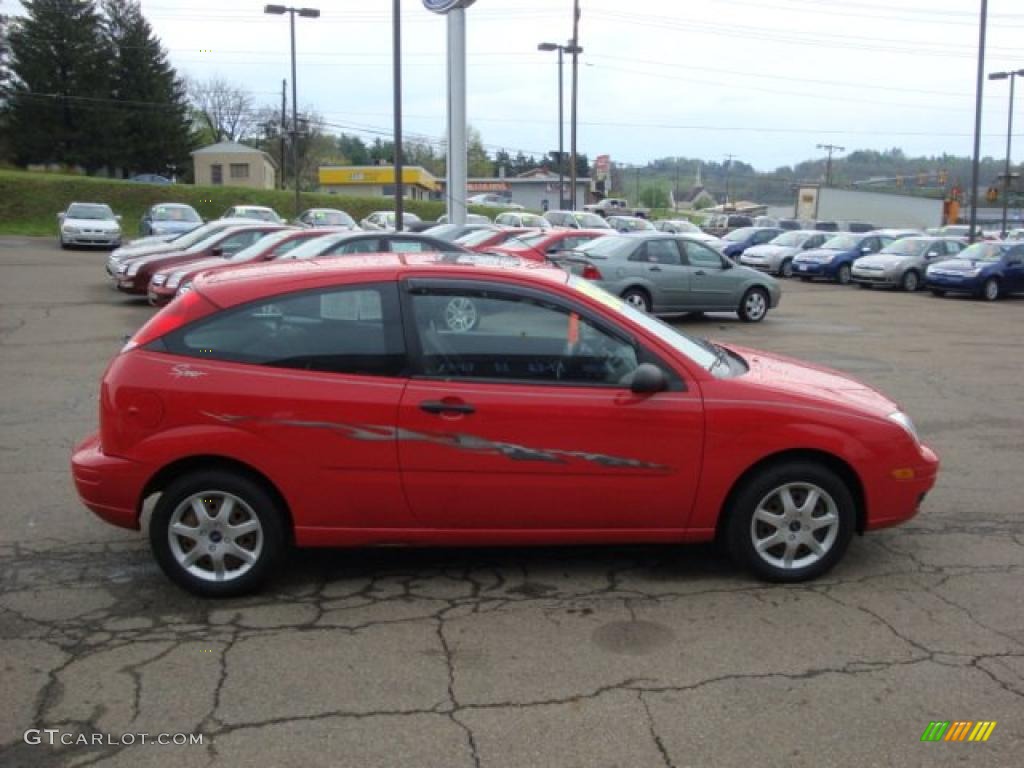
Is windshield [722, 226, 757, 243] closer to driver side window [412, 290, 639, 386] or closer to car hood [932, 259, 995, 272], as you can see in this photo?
car hood [932, 259, 995, 272]

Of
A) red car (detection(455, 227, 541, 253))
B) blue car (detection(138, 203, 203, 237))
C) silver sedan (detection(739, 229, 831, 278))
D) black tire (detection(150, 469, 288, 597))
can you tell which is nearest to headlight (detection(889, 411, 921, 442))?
black tire (detection(150, 469, 288, 597))

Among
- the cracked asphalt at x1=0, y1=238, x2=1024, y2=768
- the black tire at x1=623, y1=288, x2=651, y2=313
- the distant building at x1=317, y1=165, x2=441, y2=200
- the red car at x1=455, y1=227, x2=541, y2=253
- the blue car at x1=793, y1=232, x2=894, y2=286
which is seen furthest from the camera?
the distant building at x1=317, y1=165, x2=441, y2=200

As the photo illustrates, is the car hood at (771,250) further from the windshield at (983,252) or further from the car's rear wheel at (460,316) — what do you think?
the car's rear wheel at (460,316)

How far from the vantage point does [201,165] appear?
226 feet

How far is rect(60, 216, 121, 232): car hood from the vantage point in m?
32.0

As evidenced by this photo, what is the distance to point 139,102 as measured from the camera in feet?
202

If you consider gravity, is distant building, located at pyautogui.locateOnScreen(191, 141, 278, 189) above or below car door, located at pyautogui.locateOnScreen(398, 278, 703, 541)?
above

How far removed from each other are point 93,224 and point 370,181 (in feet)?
155

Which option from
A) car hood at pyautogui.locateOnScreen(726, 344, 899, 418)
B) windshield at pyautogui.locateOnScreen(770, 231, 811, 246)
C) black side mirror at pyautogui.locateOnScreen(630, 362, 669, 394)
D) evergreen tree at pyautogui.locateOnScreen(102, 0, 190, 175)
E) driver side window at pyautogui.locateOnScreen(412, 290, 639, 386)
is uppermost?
evergreen tree at pyautogui.locateOnScreen(102, 0, 190, 175)

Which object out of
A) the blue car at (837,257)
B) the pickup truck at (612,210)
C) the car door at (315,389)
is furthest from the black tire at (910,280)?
the pickup truck at (612,210)

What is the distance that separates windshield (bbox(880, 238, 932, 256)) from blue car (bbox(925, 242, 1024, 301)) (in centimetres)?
161

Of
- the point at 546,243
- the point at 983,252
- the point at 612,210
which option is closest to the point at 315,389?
the point at 546,243

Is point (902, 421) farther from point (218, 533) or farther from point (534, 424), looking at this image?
point (218, 533)

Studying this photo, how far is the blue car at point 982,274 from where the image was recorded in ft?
76.5
